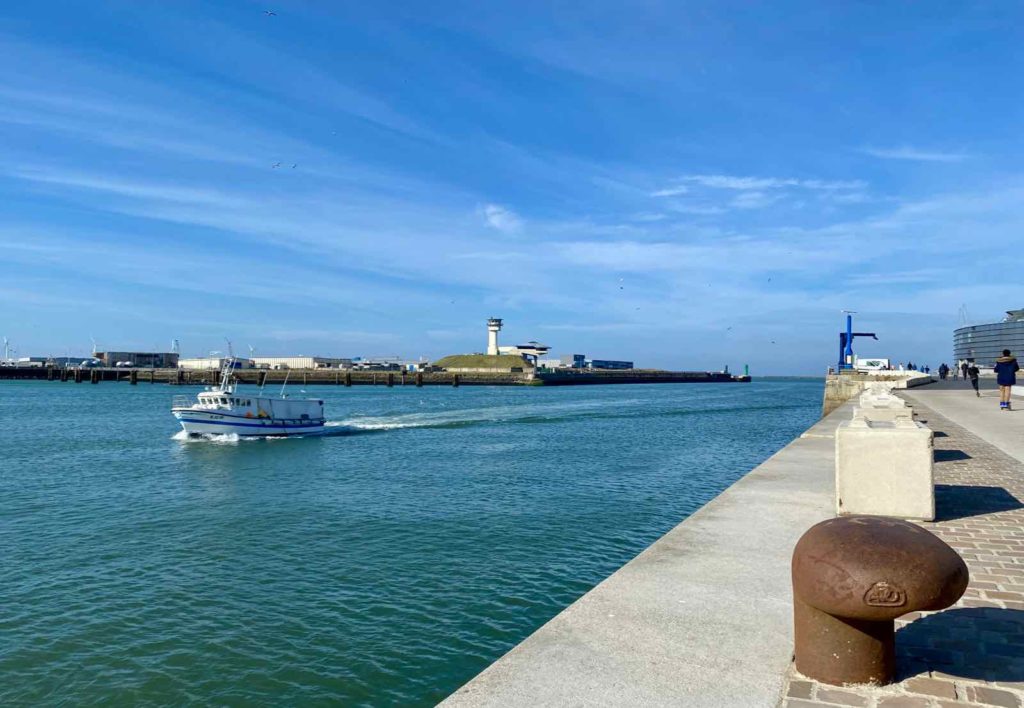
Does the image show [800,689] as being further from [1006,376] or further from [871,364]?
[871,364]

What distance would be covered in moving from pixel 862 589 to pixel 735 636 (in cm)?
139

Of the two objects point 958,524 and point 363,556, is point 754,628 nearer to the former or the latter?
point 958,524

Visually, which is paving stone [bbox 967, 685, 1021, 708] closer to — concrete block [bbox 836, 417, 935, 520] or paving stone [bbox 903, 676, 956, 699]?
paving stone [bbox 903, 676, 956, 699]

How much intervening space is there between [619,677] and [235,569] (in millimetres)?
10888

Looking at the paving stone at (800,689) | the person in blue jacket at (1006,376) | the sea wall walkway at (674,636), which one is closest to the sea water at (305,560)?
the sea wall walkway at (674,636)

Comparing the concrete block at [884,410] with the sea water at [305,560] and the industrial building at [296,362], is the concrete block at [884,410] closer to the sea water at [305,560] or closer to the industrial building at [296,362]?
the sea water at [305,560]

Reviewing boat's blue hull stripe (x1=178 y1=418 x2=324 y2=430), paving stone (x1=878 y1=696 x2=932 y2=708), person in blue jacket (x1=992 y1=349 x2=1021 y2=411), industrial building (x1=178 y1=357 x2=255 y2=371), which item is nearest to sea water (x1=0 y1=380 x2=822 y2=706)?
paving stone (x1=878 y1=696 x2=932 y2=708)

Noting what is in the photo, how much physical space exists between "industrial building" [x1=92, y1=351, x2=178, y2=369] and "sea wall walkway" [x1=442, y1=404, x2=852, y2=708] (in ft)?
672

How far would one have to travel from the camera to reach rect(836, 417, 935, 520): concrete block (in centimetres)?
752

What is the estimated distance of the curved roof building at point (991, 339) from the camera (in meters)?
153

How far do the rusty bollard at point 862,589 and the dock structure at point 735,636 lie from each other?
14cm

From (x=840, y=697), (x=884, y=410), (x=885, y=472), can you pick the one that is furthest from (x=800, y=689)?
(x=884, y=410)

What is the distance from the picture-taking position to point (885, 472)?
7680 mm

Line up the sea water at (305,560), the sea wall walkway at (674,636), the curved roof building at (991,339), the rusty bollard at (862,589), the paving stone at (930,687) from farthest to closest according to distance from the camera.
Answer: the curved roof building at (991,339) → the sea water at (305,560) → the sea wall walkway at (674,636) → the paving stone at (930,687) → the rusty bollard at (862,589)
